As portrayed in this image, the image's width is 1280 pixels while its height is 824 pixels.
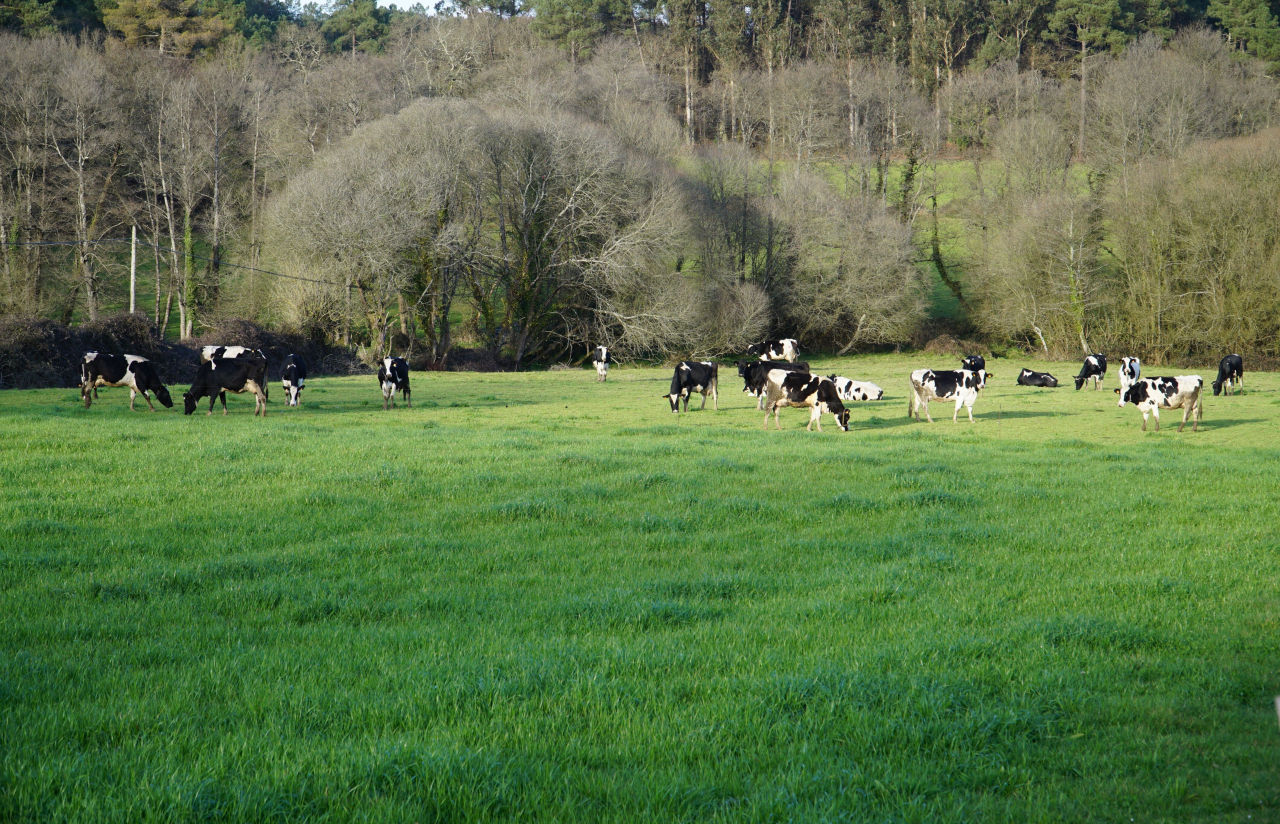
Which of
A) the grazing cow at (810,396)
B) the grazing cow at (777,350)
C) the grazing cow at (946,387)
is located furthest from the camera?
the grazing cow at (777,350)

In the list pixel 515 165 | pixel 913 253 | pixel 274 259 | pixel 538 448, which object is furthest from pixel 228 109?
pixel 538 448

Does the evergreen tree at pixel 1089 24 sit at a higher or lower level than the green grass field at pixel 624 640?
higher

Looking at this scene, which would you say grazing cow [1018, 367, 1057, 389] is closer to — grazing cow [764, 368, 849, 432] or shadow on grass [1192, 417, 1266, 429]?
shadow on grass [1192, 417, 1266, 429]

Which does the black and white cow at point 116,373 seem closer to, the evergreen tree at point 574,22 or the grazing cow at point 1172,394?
the grazing cow at point 1172,394

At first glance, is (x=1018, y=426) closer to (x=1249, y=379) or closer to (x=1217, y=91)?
Result: (x=1249, y=379)

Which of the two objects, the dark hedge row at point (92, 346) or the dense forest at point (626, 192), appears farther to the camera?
the dense forest at point (626, 192)

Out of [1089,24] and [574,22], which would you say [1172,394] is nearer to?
[1089,24]

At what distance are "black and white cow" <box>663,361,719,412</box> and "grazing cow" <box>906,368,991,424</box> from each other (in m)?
5.89

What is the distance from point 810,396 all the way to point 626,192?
34.8m

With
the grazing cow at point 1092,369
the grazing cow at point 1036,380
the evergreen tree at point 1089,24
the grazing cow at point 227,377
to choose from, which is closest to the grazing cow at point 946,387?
the grazing cow at point 1092,369

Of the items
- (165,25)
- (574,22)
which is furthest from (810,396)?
(574,22)

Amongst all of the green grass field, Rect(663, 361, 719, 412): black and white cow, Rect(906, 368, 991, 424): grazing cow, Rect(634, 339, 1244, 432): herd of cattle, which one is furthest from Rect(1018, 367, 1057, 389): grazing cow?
the green grass field

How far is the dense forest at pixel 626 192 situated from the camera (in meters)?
48.5

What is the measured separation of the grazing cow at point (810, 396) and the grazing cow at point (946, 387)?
351cm
